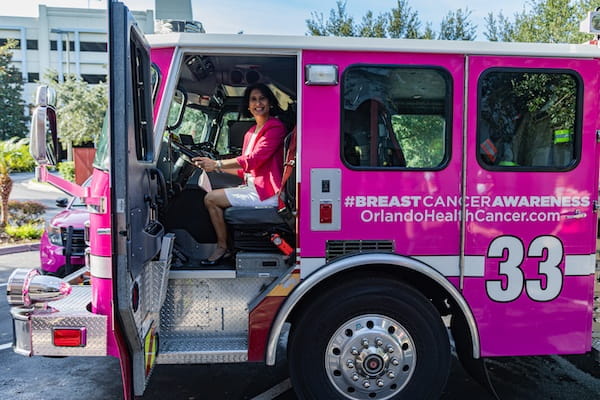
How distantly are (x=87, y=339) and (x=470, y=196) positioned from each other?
99.4 inches

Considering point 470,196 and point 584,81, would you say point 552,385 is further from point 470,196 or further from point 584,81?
point 584,81

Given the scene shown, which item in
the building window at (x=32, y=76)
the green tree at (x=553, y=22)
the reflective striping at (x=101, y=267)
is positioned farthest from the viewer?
the building window at (x=32, y=76)

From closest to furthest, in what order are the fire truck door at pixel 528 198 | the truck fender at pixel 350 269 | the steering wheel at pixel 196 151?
the truck fender at pixel 350 269
the fire truck door at pixel 528 198
the steering wheel at pixel 196 151

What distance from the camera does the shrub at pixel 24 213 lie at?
11516mm

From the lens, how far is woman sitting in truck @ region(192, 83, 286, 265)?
3.68 m

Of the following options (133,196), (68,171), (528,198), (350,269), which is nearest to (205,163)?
(133,196)

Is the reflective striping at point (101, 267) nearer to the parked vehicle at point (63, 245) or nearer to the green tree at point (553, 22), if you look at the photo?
the parked vehicle at point (63, 245)

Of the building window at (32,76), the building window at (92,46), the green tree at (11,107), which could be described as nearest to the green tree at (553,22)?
the green tree at (11,107)

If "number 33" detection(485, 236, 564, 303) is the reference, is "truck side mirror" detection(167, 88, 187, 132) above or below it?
above

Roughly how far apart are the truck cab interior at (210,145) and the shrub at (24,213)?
8.32m

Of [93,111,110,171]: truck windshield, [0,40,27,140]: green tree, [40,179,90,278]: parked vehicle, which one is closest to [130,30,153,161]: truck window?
[93,111,110,171]: truck windshield

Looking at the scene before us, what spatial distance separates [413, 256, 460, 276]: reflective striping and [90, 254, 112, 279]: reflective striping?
191 centimetres

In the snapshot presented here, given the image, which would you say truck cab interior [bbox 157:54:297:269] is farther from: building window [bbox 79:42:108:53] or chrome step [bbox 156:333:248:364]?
building window [bbox 79:42:108:53]

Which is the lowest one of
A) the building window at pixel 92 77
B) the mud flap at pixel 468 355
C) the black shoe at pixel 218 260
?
the mud flap at pixel 468 355
